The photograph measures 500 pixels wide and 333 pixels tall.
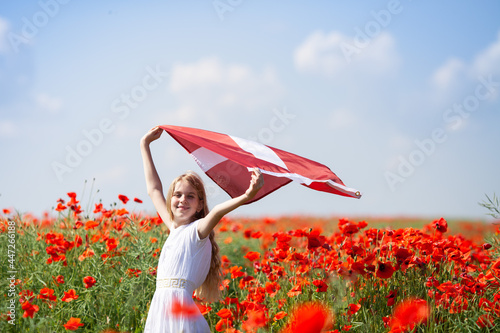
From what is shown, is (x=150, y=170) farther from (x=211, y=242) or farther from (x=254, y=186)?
(x=254, y=186)

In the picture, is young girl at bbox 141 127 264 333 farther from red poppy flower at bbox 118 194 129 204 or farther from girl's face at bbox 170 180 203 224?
red poppy flower at bbox 118 194 129 204

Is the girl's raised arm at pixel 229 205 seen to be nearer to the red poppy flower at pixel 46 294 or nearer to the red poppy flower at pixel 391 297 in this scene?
the red poppy flower at pixel 46 294

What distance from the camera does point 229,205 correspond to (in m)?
2.71

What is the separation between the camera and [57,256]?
3.75 meters

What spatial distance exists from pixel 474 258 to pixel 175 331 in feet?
10.6

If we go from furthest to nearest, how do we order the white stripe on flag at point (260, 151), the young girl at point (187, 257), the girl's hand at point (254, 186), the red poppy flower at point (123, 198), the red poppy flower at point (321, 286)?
the red poppy flower at point (123, 198), the red poppy flower at point (321, 286), the white stripe on flag at point (260, 151), the young girl at point (187, 257), the girl's hand at point (254, 186)

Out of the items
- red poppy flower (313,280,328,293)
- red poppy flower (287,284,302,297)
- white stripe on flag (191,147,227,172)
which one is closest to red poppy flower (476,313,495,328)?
red poppy flower (313,280,328,293)

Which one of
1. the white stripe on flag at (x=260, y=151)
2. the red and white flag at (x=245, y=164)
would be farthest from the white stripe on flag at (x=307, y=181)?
the white stripe on flag at (x=260, y=151)

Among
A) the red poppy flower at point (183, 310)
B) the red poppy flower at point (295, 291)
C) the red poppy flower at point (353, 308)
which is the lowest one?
the red poppy flower at point (353, 308)

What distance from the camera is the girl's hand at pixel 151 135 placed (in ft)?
11.1

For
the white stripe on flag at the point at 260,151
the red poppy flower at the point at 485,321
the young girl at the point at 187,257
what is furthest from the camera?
the red poppy flower at the point at 485,321

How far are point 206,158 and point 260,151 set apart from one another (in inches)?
16.5

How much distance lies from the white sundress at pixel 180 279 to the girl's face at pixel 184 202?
0.23 ft

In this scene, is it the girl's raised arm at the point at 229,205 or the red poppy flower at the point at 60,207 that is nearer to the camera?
the girl's raised arm at the point at 229,205
